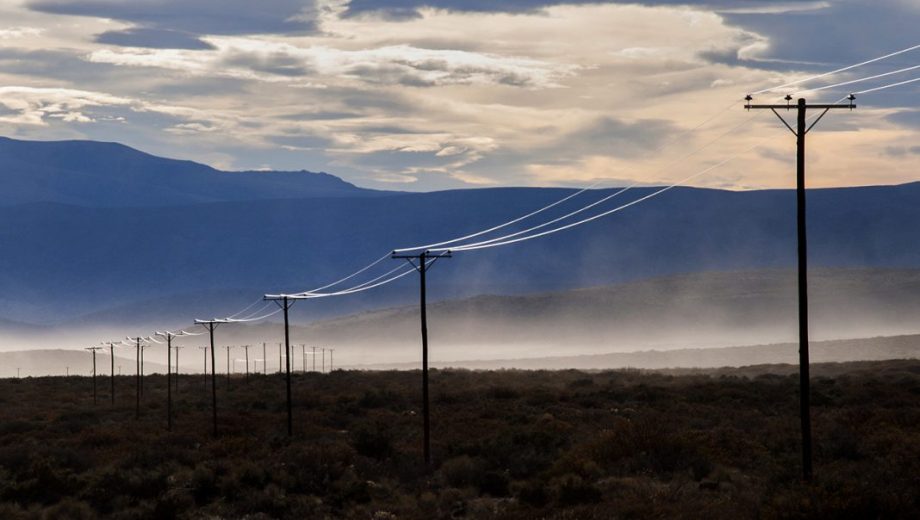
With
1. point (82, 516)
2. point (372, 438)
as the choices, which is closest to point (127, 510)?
point (82, 516)

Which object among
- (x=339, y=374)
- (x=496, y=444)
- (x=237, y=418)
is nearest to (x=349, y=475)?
(x=496, y=444)

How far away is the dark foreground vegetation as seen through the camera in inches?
1111

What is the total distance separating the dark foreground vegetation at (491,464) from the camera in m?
28.2

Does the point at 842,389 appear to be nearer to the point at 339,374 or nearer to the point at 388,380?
the point at 388,380

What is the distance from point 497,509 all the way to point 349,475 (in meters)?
7.99

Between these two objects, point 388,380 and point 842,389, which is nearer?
point 842,389

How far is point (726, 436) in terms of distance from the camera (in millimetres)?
40844

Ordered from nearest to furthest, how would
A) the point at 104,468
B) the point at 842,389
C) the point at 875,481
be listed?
the point at 875,481 < the point at 104,468 < the point at 842,389

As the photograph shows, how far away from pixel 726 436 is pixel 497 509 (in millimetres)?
14543

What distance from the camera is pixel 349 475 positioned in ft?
117

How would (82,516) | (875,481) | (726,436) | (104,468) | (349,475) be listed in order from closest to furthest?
1. (875,481)
2. (82,516)
3. (349,475)
4. (104,468)
5. (726,436)

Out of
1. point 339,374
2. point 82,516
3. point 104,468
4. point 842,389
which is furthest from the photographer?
point 339,374

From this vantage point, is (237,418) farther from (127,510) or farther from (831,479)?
(831,479)

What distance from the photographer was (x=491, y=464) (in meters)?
36.7
